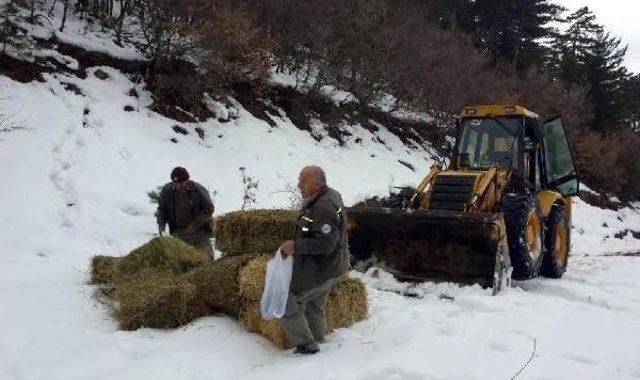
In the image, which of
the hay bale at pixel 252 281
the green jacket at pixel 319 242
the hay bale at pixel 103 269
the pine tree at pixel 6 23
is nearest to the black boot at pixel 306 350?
the green jacket at pixel 319 242

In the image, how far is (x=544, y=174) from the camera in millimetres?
10055

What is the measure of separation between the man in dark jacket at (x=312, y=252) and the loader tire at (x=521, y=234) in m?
3.64

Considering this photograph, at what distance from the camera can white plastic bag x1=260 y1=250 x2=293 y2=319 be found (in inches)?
202

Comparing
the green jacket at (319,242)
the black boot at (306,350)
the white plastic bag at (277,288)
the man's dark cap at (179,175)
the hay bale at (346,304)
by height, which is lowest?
the black boot at (306,350)

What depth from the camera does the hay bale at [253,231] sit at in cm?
651

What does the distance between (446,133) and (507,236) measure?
1682 centimetres

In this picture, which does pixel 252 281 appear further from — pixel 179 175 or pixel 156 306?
pixel 179 175

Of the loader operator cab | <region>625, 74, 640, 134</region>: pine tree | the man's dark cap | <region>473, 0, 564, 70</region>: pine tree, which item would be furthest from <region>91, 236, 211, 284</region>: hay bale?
<region>625, 74, 640, 134</region>: pine tree

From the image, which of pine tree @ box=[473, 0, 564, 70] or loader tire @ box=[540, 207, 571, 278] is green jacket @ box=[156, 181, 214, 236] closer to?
loader tire @ box=[540, 207, 571, 278]

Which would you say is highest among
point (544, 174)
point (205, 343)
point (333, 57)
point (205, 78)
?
point (333, 57)

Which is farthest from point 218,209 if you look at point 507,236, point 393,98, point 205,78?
point 393,98

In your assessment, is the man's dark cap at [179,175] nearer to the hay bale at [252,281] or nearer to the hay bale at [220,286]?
the hay bale at [220,286]

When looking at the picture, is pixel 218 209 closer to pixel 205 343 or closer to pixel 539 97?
pixel 205 343

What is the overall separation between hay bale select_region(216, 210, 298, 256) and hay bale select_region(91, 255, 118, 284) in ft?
4.36
